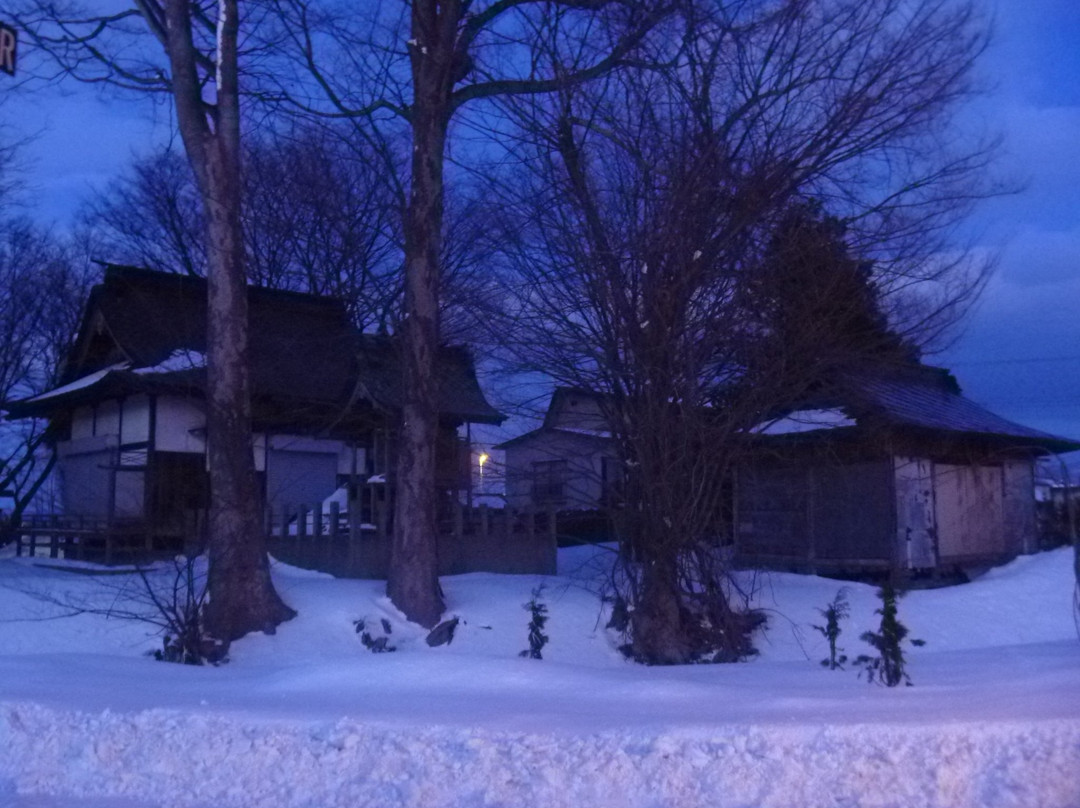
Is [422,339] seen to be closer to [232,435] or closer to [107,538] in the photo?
[232,435]

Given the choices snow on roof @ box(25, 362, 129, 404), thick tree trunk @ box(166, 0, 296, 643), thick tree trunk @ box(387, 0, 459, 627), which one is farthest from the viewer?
snow on roof @ box(25, 362, 129, 404)

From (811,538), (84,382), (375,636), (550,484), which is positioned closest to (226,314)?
(375,636)

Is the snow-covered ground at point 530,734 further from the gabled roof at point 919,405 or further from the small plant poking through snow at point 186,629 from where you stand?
the gabled roof at point 919,405

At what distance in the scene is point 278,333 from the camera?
1172 inches

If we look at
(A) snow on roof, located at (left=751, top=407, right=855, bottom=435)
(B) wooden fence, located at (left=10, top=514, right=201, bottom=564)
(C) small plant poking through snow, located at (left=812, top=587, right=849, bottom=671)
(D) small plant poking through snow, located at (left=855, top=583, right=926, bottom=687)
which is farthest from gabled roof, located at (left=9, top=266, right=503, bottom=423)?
(D) small plant poking through snow, located at (left=855, top=583, right=926, bottom=687)

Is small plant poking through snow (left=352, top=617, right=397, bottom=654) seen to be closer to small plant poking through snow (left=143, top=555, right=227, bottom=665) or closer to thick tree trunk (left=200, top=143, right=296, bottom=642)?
thick tree trunk (left=200, top=143, right=296, bottom=642)

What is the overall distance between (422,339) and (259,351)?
43.8 ft

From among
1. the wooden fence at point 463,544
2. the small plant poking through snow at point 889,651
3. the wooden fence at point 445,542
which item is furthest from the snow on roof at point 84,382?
the small plant poking through snow at point 889,651

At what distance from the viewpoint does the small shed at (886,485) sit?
2050 centimetres

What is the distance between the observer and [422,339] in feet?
55.0

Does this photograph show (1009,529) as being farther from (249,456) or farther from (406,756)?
(406,756)

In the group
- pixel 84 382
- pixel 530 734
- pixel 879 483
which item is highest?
pixel 84 382

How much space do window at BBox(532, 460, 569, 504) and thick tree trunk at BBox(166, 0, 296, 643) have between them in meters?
4.26

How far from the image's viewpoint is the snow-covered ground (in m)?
7.48
